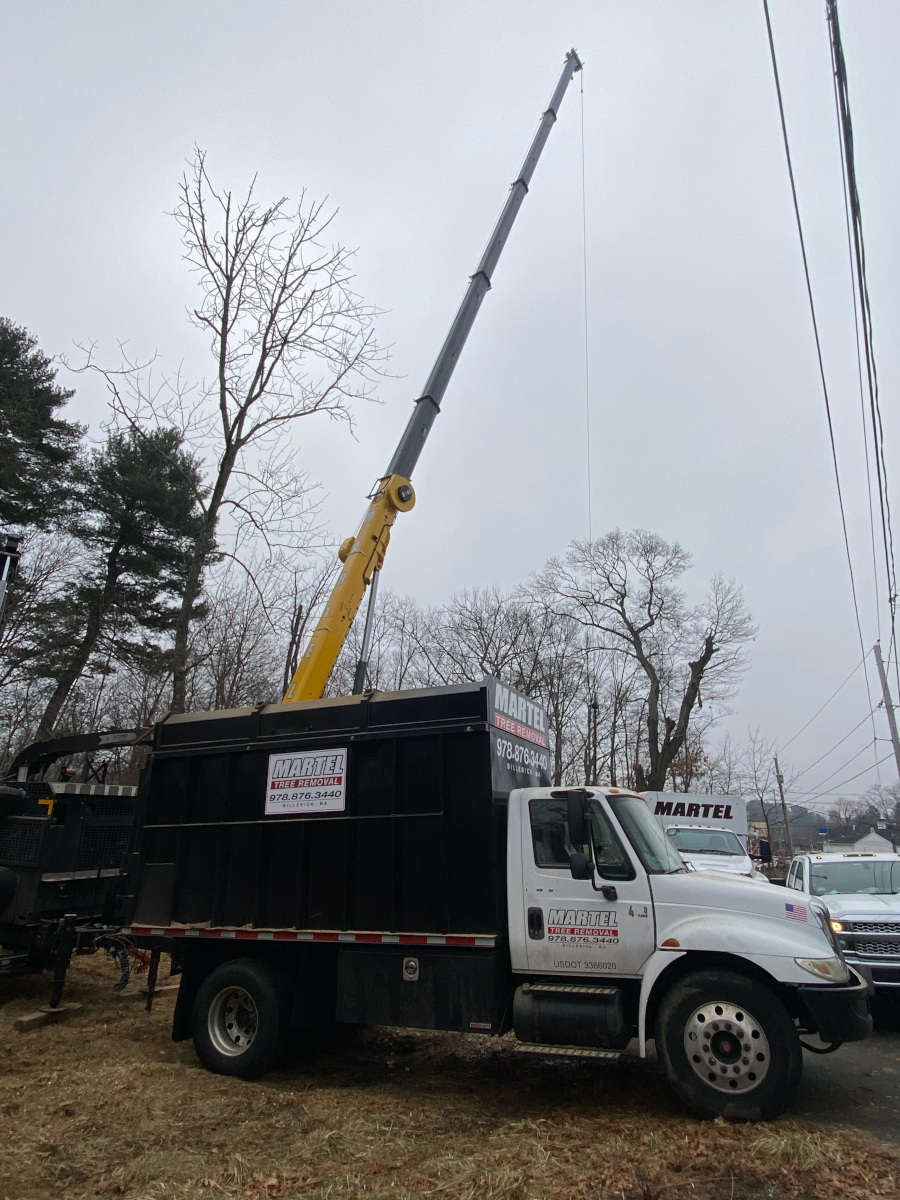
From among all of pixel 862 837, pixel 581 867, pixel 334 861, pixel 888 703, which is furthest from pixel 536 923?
pixel 862 837

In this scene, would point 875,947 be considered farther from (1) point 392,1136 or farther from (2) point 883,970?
(1) point 392,1136

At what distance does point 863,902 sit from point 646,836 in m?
4.26

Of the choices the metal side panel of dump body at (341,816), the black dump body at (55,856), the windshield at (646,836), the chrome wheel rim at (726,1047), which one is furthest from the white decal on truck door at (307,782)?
the chrome wheel rim at (726,1047)

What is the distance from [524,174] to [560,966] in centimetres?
1357

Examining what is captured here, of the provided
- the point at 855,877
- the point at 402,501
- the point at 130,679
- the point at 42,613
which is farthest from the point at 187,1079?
the point at 130,679

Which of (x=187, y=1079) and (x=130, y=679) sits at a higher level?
(x=130, y=679)

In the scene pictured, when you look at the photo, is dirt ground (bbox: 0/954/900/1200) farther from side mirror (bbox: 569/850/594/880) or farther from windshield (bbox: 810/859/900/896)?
windshield (bbox: 810/859/900/896)

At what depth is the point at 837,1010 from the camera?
504 centimetres

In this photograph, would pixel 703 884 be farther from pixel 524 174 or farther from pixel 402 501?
pixel 524 174

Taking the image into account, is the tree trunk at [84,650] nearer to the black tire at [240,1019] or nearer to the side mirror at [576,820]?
the black tire at [240,1019]

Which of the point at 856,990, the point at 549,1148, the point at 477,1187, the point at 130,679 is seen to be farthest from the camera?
the point at 130,679

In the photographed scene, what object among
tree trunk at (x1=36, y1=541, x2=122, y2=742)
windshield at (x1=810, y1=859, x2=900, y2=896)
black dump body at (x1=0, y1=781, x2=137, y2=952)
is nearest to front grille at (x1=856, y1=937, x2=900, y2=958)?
windshield at (x1=810, y1=859, x2=900, y2=896)

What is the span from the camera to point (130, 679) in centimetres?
2861

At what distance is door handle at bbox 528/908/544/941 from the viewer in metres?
5.88
